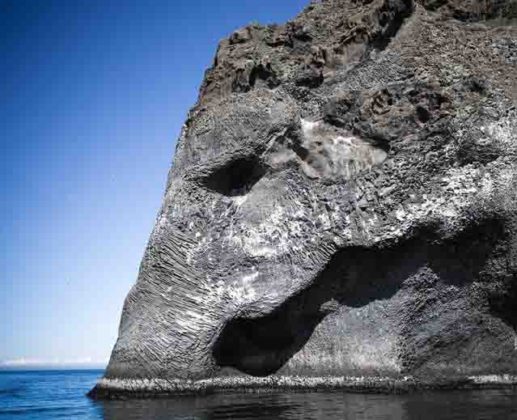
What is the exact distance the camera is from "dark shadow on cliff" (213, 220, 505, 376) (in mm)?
13414

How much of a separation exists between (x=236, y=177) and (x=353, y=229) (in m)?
3.66

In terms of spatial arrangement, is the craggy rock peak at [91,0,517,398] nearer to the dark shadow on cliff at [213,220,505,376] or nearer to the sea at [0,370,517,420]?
the dark shadow on cliff at [213,220,505,376]

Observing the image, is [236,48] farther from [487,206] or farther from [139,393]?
[139,393]

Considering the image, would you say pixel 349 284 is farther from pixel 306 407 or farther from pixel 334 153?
pixel 306 407

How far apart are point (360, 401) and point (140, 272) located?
6912 millimetres

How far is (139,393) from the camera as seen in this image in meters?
13.4

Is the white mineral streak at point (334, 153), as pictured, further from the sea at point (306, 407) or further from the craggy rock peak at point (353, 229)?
the sea at point (306, 407)

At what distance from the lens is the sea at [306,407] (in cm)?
898

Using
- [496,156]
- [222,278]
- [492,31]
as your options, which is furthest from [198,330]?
[492,31]

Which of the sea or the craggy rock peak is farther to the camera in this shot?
the craggy rock peak

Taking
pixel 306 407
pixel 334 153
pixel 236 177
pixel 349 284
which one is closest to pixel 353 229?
pixel 349 284

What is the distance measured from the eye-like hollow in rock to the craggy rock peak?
0.04 meters

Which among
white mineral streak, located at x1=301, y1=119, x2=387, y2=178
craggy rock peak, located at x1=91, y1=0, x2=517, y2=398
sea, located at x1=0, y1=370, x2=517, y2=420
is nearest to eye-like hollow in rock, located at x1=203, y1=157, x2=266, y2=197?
craggy rock peak, located at x1=91, y1=0, x2=517, y2=398

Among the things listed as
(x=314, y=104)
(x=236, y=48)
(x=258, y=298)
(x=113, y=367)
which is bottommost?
(x=113, y=367)
